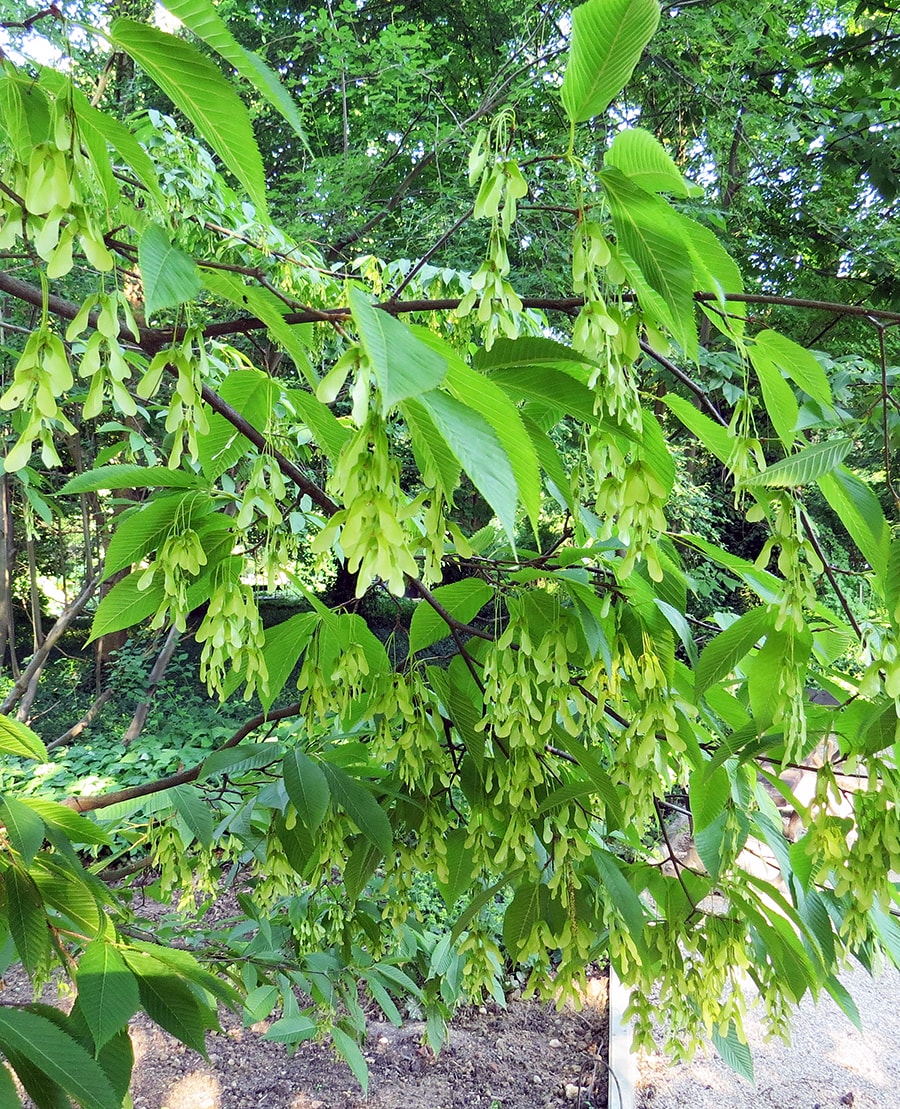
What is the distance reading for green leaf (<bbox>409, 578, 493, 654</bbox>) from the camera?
0.96 m

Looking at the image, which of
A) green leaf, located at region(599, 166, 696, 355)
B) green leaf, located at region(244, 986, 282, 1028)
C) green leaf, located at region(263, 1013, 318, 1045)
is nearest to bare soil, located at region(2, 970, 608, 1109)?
green leaf, located at region(263, 1013, 318, 1045)

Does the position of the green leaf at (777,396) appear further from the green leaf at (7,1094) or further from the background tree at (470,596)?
the green leaf at (7,1094)

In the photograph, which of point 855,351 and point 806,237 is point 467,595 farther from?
point 806,237

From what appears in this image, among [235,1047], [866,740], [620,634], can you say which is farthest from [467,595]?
[235,1047]

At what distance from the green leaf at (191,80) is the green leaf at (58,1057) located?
2.82ft

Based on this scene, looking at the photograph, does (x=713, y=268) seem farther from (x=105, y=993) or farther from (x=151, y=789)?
(x=151, y=789)

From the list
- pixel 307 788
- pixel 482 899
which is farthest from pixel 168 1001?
pixel 482 899

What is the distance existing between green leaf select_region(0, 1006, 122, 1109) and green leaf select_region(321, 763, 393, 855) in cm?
36

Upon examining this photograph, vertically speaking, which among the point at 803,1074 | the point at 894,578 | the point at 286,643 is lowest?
the point at 803,1074

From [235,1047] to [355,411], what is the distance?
3.58m

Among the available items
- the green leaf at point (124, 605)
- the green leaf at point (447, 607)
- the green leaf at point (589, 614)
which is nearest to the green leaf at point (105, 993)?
the green leaf at point (124, 605)

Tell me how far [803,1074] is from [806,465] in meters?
3.75

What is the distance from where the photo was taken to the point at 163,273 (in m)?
0.47

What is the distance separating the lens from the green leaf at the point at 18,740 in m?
0.92
